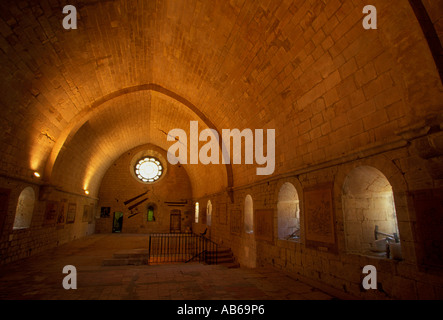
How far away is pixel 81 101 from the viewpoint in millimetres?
8734

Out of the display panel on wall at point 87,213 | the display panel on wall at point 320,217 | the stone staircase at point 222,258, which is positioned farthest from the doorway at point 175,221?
the display panel on wall at point 320,217

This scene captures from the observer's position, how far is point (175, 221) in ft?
60.5

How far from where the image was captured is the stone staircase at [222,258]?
9.28m

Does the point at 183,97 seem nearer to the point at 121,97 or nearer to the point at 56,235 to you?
the point at 121,97

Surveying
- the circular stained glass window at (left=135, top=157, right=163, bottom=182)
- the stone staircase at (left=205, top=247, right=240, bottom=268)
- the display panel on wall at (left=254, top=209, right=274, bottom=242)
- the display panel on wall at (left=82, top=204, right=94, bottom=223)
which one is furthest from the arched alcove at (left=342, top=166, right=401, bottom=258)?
the circular stained glass window at (left=135, top=157, right=163, bottom=182)

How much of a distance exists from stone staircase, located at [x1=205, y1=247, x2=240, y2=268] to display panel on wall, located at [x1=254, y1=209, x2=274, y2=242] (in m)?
2.29

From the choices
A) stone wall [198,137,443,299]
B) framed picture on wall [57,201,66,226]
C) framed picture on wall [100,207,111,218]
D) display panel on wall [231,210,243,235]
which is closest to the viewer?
stone wall [198,137,443,299]

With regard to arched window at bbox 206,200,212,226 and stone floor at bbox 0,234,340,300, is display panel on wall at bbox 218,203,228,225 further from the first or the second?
stone floor at bbox 0,234,340,300

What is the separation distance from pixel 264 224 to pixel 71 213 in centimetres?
1018

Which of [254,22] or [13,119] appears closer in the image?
[254,22]

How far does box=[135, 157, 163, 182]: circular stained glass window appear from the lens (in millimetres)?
18891

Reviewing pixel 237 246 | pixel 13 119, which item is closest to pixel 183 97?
pixel 13 119

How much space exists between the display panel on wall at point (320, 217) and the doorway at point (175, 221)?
1437 cm
